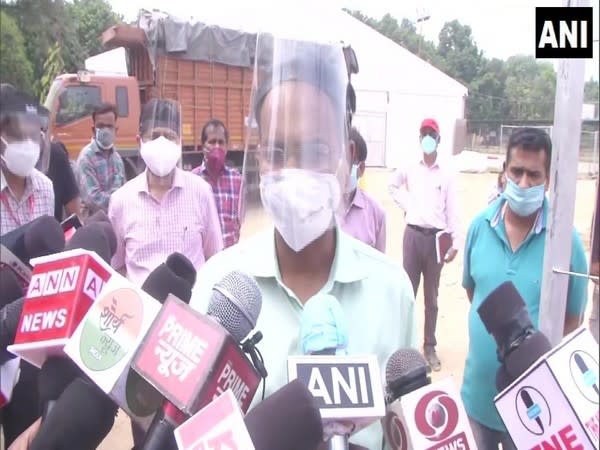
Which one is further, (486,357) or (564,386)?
(486,357)

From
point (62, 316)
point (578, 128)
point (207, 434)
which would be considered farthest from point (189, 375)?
point (578, 128)

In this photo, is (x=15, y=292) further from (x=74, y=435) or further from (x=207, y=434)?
(x=207, y=434)

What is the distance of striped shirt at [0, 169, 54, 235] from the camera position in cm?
206

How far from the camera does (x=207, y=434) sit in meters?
0.87

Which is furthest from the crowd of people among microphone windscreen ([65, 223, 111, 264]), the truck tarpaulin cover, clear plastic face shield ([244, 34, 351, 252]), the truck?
the truck tarpaulin cover

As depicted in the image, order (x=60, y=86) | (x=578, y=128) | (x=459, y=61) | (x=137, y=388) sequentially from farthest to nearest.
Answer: (x=60, y=86), (x=459, y=61), (x=578, y=128), (x=137, y=388)

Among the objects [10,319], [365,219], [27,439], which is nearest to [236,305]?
[27,439]

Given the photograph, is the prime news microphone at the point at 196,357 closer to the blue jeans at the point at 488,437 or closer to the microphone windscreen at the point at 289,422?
the microphone windscreen at the point at 289,422

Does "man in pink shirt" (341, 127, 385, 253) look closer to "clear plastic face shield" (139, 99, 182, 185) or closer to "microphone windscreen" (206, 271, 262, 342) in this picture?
"clear plastic face shield" (139, 99, 182, 185)

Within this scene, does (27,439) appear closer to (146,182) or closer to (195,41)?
(146,182)

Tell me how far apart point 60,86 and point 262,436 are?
8.71 metres

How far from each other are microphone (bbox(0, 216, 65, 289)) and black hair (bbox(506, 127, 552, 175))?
1.59 m

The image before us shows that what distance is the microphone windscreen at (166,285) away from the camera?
1.38m

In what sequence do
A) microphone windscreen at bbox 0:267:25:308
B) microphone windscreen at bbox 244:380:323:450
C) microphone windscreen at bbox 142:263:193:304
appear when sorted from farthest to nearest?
microphone windscreen at bbox 0:267:25:308 → microphone windscreen at bbox 142:263:193:304 → microphone windscreen at bbox 244:380:323:450
